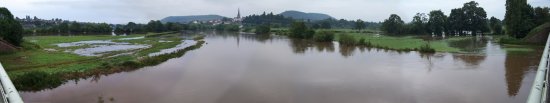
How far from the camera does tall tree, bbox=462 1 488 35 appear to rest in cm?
8462

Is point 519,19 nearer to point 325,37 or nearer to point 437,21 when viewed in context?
point 325,37

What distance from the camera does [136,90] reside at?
2603 cm

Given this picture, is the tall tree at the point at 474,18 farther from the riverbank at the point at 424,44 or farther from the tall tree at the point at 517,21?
the tall tree at the point at 517,21

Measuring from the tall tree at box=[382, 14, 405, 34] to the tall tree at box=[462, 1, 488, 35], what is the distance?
21.0 meters

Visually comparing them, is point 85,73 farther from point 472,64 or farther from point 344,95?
point 472,64

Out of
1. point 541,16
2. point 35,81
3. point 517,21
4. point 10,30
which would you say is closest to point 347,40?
point 517,21

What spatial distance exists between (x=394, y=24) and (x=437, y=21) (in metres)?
17.1

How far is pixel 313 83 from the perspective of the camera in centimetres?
2792

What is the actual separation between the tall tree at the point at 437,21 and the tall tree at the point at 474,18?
197 inches

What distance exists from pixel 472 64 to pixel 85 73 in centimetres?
3046

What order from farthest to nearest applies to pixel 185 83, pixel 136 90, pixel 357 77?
pixel 357 77
pixel 185 83
pixel 136 90

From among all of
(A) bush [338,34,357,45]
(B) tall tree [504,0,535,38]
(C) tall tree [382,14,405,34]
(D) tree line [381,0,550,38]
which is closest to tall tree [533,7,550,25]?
(D) tree line [381,0,550,38]

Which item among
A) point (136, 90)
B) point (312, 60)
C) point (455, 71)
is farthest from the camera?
point (312, 60)

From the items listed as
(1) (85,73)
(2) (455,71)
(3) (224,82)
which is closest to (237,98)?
(3) (224,82)
